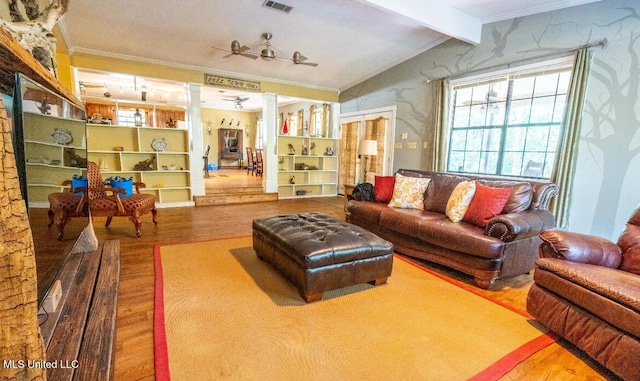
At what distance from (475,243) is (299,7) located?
356cm

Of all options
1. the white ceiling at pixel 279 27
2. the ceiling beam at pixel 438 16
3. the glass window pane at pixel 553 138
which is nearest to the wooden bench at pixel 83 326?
the white ceiling at pixel 279 27

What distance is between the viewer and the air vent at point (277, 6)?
11.5ft

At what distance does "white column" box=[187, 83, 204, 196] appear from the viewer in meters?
5.33

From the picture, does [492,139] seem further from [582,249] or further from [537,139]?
[582,249]

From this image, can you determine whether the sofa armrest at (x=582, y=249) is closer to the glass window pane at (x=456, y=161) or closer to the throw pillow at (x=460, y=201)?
the throw pillow at (x=460, y=201)

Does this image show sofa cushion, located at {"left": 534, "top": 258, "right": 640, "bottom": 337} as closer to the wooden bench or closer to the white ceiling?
the wooden bench

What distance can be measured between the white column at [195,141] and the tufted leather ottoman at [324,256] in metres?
3.62

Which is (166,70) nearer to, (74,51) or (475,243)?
(74,51)

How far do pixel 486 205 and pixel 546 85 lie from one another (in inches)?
89.2

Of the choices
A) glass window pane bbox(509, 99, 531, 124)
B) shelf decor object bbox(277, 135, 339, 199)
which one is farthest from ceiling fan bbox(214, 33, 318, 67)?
glass window pane bbox(509, 99, 531, 124)

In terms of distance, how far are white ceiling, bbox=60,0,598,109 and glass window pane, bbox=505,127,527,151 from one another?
149 cm

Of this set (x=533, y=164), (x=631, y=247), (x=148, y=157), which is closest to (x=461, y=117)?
(x=533, y=164)

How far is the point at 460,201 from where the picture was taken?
2928 millimetres

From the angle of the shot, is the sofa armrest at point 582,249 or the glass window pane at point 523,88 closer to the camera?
the sofa armrest at point 582,249
